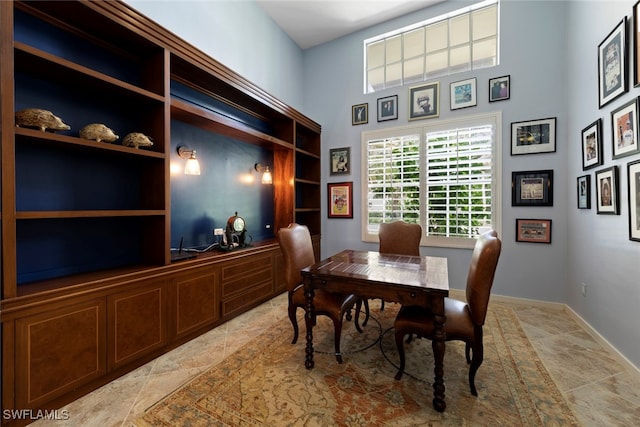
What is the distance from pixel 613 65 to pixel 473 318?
247 centimetres

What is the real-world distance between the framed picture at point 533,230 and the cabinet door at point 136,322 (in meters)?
4.10

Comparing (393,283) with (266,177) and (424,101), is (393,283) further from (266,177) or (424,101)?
(424,101)

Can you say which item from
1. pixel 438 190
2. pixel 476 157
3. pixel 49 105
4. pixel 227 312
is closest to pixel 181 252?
pixel 227 312

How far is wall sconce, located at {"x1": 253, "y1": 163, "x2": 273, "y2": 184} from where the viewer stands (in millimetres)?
3625

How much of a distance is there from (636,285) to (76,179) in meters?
4.35

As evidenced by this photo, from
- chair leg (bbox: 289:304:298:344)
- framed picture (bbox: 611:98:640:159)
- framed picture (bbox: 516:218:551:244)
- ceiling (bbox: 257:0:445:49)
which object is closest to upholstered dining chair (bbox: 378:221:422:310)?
chair leg (bbox: 289:304:298:344)

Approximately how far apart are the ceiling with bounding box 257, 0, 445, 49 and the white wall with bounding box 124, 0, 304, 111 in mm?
205

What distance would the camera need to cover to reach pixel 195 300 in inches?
94.1

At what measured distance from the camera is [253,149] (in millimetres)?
3691

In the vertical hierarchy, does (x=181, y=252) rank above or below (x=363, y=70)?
below

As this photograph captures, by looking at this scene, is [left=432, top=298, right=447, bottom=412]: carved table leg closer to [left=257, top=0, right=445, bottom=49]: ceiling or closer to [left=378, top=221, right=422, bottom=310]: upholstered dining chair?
[left=378, top=221, right=422, bottom=310]: upholstered dining chair

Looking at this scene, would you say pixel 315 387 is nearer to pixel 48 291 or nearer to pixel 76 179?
pixel 48 291

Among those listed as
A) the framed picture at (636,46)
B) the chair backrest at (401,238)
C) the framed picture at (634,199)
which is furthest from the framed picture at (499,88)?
the chair backrest at (401,238)

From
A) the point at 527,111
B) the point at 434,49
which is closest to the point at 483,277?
the point at 527,111
